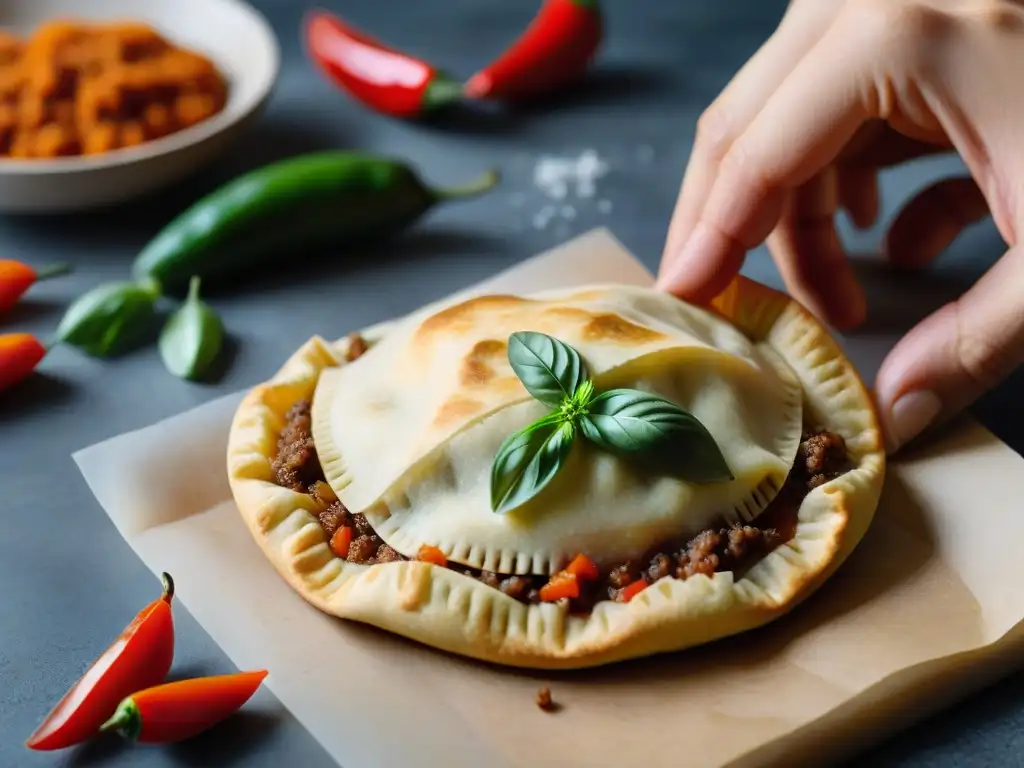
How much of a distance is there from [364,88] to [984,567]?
3.49 meters

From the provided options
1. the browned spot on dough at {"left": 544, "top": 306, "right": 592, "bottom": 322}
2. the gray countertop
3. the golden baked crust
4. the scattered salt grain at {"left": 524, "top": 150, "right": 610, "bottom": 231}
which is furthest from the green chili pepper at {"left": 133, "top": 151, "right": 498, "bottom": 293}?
the browned spot on dough at {"left": 544, "top": 306, "right": 592, "bottom": 322}

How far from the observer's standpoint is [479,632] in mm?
2609

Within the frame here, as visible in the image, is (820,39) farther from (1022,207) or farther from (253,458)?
(253,458)

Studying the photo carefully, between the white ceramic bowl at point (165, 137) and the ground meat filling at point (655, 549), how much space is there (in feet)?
5.08

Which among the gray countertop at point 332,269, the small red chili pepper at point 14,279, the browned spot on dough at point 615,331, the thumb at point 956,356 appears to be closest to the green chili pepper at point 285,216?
the gray countertop at point 332,269

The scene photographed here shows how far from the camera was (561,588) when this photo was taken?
2682 mm

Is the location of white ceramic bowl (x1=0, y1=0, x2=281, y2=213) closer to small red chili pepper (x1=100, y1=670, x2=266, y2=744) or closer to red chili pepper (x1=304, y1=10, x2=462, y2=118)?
red chili pepper (x1=304, y1=10, x2=462, y2=118)

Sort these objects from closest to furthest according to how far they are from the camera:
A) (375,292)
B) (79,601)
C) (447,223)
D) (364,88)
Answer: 1. (79,601)
2. (375,292)
3. (447,223)
4. (364,88)

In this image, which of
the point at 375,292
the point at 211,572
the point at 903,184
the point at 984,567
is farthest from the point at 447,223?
the point at 984,567

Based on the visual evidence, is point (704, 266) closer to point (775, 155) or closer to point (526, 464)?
point (775, 155)

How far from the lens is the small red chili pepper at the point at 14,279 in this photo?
4051 millimetres

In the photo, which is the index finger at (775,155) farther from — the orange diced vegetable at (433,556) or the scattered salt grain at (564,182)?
the scattered salt grain at (564,182)

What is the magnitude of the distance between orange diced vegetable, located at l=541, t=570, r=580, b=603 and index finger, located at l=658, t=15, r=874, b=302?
3.38 feet

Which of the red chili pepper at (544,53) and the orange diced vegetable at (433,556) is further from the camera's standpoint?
the red chili pepper at (544,53)
